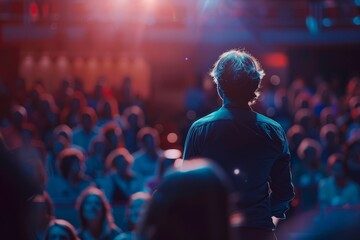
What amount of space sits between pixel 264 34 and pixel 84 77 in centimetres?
387

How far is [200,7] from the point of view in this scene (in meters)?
14.2

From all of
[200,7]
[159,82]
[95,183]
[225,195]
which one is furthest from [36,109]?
[225,195]

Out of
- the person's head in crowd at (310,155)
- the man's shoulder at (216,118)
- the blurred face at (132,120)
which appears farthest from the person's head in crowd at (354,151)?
the man's shoulder at (216,118)

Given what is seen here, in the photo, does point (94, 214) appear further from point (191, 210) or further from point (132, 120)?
point (191, 210)

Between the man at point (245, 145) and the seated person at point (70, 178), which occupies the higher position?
the man at point (245, 145)

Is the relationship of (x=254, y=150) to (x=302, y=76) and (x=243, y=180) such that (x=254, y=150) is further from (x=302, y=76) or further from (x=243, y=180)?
(x=302, y=76)

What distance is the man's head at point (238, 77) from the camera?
3.22 metres

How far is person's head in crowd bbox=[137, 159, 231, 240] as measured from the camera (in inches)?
63.7

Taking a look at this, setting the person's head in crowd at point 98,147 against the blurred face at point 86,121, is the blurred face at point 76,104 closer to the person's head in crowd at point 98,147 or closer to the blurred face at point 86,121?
the blurred face at point 86,121

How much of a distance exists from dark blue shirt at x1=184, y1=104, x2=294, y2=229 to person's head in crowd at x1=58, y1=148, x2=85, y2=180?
13.5ft

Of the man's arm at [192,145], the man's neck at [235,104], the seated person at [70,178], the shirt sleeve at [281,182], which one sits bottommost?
the seated person at [70,178]

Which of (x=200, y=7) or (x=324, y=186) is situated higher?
(x=200, y=7)

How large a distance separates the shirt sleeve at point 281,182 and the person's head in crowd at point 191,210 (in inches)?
64.5

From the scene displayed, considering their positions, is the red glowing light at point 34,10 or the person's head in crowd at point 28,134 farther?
the red glowing light at point 34,10
